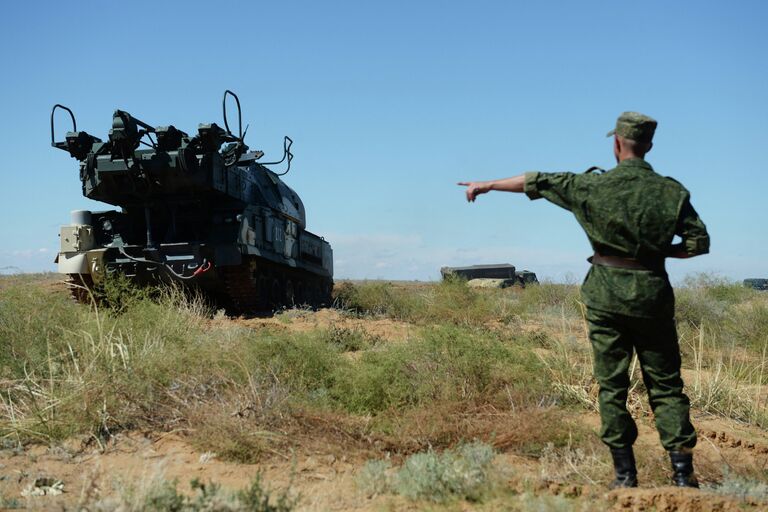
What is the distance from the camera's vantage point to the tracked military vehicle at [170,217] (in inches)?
471

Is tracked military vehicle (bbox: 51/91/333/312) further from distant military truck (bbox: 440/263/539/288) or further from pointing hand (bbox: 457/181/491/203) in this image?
distant military truck (bbox: 440/263/539/288)

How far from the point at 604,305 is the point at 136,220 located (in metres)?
11.0

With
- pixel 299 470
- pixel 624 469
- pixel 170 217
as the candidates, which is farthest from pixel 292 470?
pixel 170 217

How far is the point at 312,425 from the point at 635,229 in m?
2.33

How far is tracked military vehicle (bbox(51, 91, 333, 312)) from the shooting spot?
12.0m

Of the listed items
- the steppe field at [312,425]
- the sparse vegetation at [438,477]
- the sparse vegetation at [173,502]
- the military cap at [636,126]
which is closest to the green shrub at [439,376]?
the steppe field at [312,425]

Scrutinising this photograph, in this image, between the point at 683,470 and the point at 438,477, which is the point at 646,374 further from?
the point at 438,477

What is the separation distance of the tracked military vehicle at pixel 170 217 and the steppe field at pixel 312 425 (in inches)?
198

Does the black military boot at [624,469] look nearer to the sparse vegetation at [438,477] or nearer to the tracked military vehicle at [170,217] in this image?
the sparse vegetation at [438,477]

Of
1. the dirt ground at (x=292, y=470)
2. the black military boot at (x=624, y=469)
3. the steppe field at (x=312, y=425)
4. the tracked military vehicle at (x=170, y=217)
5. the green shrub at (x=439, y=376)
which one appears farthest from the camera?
the tracked military vehicle at (x=170, y=217)

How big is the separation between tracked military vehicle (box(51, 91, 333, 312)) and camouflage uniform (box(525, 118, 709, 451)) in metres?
8.68

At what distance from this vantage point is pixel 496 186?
12.9ft

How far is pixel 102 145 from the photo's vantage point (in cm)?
1225

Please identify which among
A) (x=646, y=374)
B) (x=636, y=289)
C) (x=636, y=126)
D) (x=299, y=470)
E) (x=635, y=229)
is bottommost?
(x=299, y=470)
